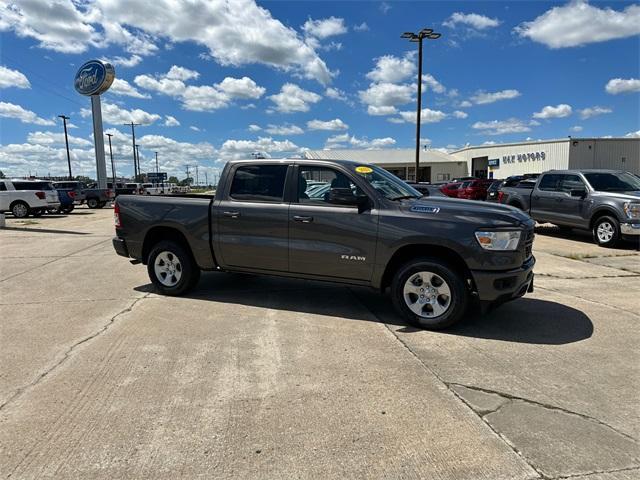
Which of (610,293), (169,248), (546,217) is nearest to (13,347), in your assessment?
(169,248)

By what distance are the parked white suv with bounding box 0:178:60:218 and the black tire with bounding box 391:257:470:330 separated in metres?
22.2

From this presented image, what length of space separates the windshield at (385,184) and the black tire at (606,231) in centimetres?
735

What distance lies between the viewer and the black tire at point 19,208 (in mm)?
21453

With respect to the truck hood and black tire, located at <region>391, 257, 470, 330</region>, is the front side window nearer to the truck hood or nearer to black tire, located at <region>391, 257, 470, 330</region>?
the truck hood

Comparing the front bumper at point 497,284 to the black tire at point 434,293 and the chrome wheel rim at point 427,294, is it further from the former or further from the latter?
the chrome wheel rim at point 427,294

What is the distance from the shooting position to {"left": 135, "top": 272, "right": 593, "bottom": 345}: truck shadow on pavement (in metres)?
4.81

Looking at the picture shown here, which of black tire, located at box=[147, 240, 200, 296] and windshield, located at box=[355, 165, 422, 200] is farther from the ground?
windshield, located at box=[355, 165, 422, 200]

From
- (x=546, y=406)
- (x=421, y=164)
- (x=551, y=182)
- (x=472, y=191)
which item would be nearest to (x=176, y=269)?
(x=546, y=406)

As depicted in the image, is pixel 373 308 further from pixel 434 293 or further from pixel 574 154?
pixel 574 154

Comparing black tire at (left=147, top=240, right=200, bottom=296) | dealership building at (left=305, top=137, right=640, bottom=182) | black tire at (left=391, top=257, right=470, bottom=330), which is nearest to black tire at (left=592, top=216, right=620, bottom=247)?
black tire at (left=391, top=257, right=470, bottom=330)

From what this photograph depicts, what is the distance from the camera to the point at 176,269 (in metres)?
6.36

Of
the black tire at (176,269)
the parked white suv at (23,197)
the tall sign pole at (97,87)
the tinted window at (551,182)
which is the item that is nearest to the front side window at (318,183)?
the black tire at (176,269)

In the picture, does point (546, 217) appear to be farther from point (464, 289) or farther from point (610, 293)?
point (464, 289)

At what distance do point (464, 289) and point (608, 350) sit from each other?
1419 millimetres
